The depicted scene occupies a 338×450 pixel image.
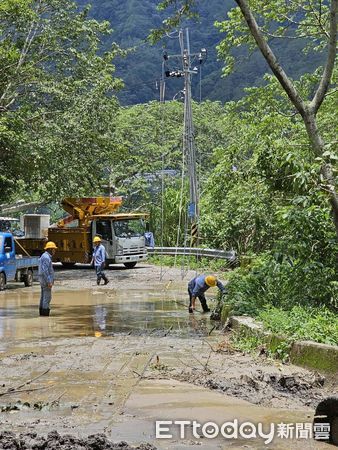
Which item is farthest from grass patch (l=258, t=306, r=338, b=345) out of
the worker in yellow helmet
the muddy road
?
the worker in yellow helmet

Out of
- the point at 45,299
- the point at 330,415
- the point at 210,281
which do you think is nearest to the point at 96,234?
the point at 45,299

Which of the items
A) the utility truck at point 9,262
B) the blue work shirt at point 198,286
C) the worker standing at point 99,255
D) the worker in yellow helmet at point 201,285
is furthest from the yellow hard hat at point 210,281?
the utility truck at point 9,262

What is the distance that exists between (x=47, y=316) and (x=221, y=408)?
907 cm

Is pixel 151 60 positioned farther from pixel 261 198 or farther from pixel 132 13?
pixel 261 198

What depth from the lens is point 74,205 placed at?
34.0 m

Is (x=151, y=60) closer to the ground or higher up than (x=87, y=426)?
higher up

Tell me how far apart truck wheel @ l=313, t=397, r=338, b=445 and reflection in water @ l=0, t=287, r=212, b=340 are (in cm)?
692

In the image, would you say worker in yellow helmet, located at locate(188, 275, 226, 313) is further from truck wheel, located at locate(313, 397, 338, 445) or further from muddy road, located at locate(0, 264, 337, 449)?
truck wheel, located at locate(313, 397, 338, 445)

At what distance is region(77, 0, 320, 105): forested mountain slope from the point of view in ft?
279

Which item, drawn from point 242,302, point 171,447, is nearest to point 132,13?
point 242,302

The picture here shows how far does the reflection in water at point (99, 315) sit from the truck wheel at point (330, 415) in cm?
692

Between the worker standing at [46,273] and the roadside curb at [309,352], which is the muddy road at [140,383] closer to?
the roadside curb at [309,352]

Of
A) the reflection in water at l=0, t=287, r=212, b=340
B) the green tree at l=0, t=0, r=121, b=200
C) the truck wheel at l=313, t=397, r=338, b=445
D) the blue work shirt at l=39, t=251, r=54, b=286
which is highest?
the green tree at l=0, t=0, r=121, b=200

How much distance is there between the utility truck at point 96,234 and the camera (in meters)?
32.3
